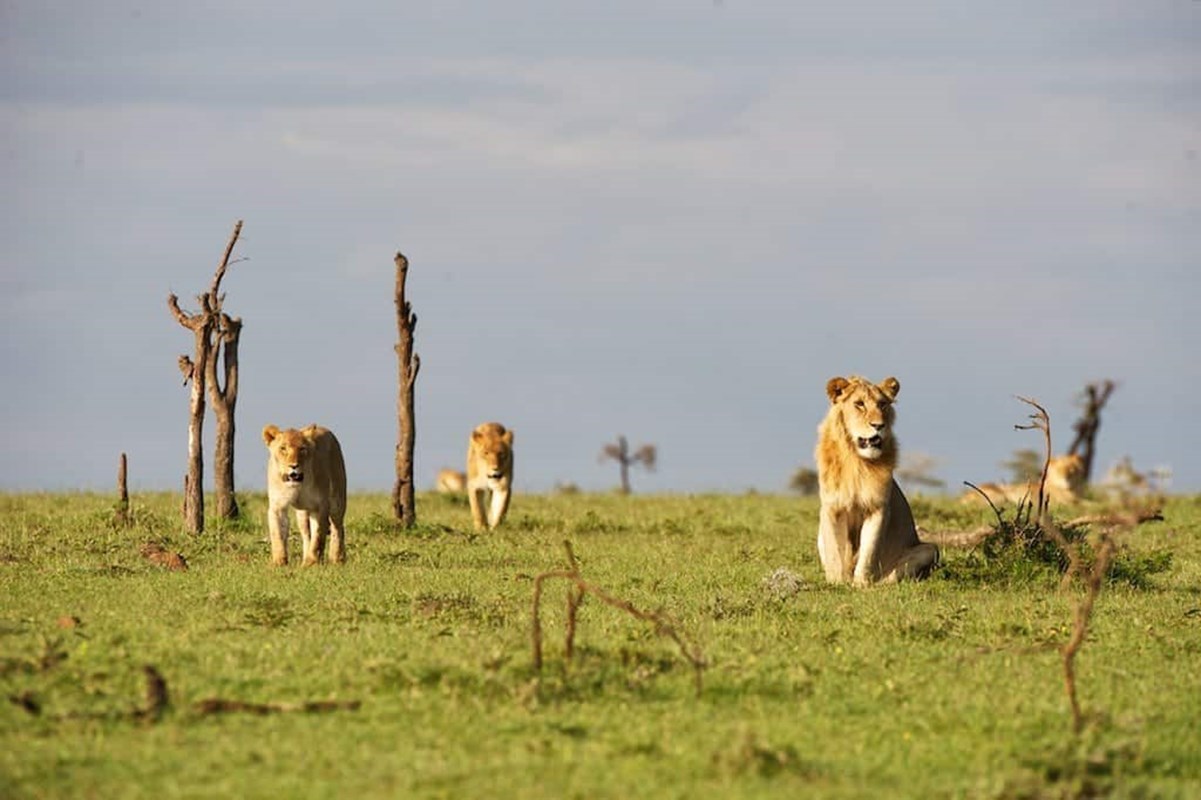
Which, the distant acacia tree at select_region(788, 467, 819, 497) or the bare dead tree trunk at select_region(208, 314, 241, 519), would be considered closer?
the bare dead tree trunk at select_region(208, 314, 241, 519)

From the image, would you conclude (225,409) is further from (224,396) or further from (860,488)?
(860,488)

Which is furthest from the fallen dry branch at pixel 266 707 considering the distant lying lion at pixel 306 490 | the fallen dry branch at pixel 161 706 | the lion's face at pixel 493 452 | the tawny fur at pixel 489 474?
the lion's face at pixel 493 452

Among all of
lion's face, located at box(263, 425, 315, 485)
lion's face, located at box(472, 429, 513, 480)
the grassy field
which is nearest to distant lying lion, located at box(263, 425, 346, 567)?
lion's face, located at box(263, 425, 315, 485)

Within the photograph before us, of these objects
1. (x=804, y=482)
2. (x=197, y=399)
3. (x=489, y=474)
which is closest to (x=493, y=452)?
(x=489, y=474)

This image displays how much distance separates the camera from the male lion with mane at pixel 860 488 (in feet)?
54.9

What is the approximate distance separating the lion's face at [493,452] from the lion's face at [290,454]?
7.36m

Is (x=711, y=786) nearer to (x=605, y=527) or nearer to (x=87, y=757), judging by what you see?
(x=87, y=757)

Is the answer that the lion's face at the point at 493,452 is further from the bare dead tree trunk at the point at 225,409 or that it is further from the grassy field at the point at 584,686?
the grassy field at the point at 584,686

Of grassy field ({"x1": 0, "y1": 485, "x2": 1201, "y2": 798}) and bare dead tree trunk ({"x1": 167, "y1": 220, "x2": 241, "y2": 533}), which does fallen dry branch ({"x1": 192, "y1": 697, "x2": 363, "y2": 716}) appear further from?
bare dead tree trunk ({"x1": 167, "y1": 220, "x2": 241, "y2": 533})

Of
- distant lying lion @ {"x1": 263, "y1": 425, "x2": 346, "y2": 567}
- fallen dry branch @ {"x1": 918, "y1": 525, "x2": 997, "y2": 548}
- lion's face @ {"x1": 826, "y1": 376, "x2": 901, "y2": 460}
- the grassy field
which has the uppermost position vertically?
lion's face @ {"x1": 826, "y1": 376, "x2": 901, "y2": 460}

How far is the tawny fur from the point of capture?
24984mm

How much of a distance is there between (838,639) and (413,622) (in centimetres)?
297

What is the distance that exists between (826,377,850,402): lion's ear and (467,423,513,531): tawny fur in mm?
8083

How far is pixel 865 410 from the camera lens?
1673 cm
